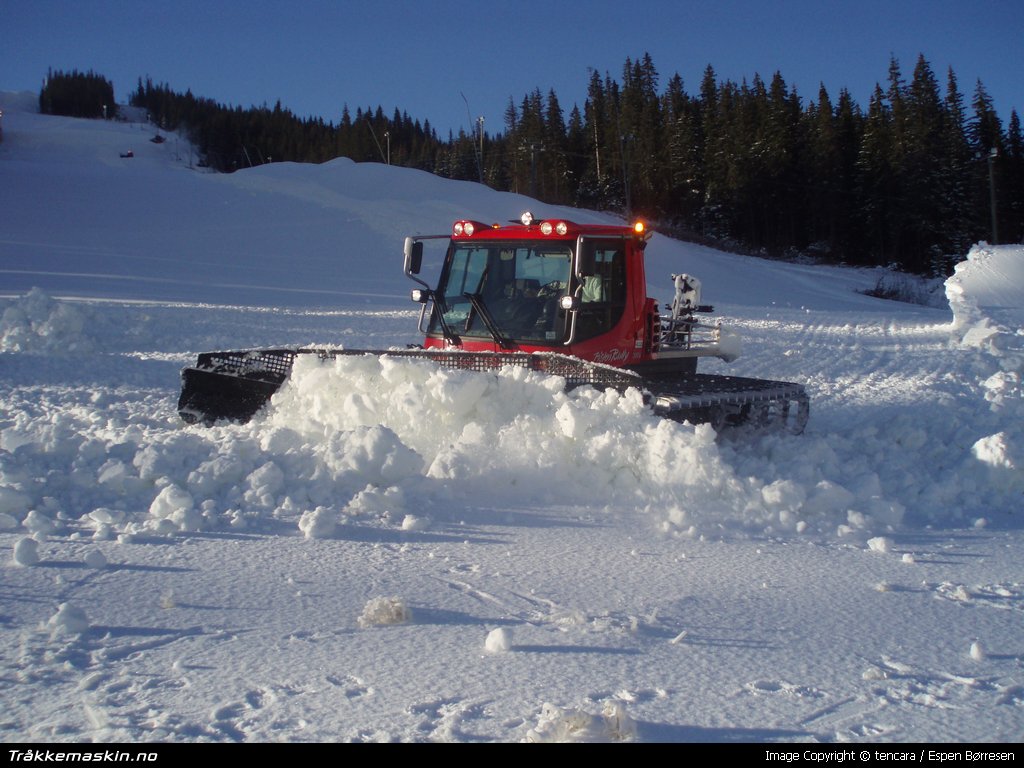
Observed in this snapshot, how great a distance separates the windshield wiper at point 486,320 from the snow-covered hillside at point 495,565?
1.13 meters

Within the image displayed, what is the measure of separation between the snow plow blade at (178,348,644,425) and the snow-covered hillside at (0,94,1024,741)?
0.29 m

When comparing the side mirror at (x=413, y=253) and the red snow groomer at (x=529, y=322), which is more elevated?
the side mirror at (x=413, y=253)

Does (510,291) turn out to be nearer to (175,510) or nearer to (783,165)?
(175,510)

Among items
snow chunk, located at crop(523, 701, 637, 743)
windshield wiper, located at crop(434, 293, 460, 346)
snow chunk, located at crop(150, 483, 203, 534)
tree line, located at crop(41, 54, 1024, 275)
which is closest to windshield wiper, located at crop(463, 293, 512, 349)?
windshield wiper, located at crop(434, 293, 460, 346)

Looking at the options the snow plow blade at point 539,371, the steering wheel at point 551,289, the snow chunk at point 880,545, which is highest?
the steering wheel at point 551,289

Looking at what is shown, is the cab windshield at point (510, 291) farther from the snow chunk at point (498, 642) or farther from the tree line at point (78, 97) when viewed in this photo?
the tree line at point (78, 97)

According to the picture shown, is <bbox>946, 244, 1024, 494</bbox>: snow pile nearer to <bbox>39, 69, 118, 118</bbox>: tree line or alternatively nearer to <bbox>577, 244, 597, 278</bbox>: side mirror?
<bbox>577, 244, 597, 278</bbox>: side mirror

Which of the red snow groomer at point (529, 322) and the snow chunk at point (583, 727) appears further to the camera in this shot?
the red snow groomer at point (529, 322)

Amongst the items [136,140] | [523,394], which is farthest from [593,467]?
[136,140]

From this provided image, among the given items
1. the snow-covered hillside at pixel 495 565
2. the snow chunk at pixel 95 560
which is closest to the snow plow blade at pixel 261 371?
the snow-covered hillside at pixel 495 565

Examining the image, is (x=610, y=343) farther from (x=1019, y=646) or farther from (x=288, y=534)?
(x=1019, y=646)

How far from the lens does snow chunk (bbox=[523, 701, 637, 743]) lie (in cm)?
288

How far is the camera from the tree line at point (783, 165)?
5897 cm

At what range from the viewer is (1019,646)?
3828mm
